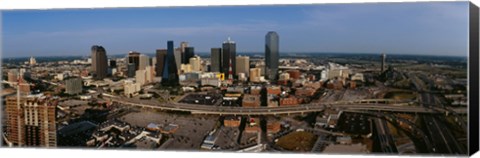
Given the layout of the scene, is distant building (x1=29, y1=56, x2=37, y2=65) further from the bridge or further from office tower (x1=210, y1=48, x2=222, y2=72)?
office tower (x1=210, y1=48, x2=222, y2=72)

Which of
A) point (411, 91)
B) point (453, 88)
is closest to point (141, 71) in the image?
point (411, 91)

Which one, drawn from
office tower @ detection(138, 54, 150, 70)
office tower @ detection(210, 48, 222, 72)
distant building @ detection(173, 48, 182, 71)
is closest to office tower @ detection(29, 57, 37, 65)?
office tower @ detection(138, 54, 150, 70)

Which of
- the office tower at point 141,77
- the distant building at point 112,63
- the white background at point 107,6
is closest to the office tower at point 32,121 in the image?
the white background at point 107,6

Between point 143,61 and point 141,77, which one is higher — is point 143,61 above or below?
above

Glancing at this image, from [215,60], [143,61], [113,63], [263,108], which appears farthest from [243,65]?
[113,63]

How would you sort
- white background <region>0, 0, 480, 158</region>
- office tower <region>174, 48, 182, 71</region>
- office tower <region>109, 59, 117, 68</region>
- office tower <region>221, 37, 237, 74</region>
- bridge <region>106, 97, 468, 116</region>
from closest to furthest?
bridge <region>106, 97, 468, 116</region>
white background <region>0, 0, 480, 158</region>
office tower <region>221, 37, 237, 74</region>
office tower <region>174, 48, 182, 71</region>
office tower <region>109, 59, 117, 68</region>

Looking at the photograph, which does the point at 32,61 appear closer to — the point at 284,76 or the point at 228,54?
the point at 228,54

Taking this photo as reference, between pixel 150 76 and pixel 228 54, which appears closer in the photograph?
pixel 228 54
